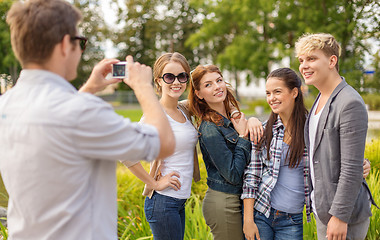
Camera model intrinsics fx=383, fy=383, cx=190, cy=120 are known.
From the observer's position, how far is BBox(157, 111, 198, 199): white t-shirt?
271 cm

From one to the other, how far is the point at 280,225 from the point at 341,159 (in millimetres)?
676

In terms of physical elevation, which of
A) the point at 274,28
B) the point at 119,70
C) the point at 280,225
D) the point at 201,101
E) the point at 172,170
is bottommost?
the point at 280,225

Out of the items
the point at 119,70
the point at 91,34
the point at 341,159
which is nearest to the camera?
the point at 119,70

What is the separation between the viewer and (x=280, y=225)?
2582 millimetres

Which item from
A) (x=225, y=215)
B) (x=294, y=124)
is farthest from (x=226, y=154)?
(x=294, y=124)

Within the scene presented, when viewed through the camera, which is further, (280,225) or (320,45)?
(280,225)

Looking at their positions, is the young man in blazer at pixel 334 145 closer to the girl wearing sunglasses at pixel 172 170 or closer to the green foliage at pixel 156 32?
the girl wearing sunglasses at pixel 172 170

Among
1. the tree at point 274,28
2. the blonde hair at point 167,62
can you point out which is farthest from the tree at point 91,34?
the blonde hair at point 167,62

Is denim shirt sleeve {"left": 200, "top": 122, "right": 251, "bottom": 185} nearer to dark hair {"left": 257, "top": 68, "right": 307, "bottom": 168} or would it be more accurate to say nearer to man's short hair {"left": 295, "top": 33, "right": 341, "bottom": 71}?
dark hair {"left": 257, "top": 68, "right": 307, "bottom": 168}

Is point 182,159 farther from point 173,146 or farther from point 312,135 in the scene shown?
point 173,146

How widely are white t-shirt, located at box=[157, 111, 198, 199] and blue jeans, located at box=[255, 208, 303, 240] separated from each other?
0.55 meters

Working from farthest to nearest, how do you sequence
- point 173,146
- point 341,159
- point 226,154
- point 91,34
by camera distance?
point 91,34 < point 226,154 < point 341,159 < point 173,146

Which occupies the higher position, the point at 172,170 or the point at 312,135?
the point at 312,135

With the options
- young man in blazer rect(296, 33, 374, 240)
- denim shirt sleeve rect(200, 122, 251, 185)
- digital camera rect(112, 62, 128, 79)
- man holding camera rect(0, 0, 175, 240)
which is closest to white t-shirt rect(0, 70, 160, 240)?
man holding camera rect(0, 0, 175, 240)
